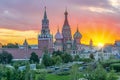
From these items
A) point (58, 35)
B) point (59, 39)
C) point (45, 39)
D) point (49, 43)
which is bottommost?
point (49, 43)

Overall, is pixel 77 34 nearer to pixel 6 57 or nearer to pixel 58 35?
pixel 58 35

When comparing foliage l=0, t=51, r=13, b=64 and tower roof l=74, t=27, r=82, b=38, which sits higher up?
tower roof l=74, t=27, r=82, b=38

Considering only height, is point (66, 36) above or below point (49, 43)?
above

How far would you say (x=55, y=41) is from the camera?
106 metres

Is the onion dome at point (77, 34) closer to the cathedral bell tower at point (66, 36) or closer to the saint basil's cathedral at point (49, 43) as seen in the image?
the saint basil's cathedral at point (49, 43)

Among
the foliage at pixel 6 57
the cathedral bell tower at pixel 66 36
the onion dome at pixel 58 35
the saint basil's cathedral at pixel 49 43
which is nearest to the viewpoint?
the foliage at pixel 6 57

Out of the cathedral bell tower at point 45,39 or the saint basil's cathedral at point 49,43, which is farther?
the cathedral bell tower at point 45,39

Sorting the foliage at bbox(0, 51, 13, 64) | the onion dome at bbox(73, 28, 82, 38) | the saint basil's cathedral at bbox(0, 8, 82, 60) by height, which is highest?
the onion dome at bbox(73, 28, 82, 38)

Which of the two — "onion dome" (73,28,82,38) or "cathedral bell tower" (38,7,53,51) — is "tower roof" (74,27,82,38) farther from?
"cathedral bell tower" (38,7,53,51)

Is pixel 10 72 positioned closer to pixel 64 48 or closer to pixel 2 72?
pixel 2 72

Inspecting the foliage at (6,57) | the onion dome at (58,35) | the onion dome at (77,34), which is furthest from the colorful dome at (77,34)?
the foliage at (6,57)

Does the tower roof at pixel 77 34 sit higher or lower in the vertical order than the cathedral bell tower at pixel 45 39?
higher

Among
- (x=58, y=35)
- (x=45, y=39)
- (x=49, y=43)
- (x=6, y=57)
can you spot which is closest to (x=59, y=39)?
(x=58, y=35)

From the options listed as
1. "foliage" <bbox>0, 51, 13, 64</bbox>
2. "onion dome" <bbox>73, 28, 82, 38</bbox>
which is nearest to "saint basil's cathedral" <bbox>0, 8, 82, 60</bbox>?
"onion dome" <bbox>73, 28, 82, 38</bbox>
